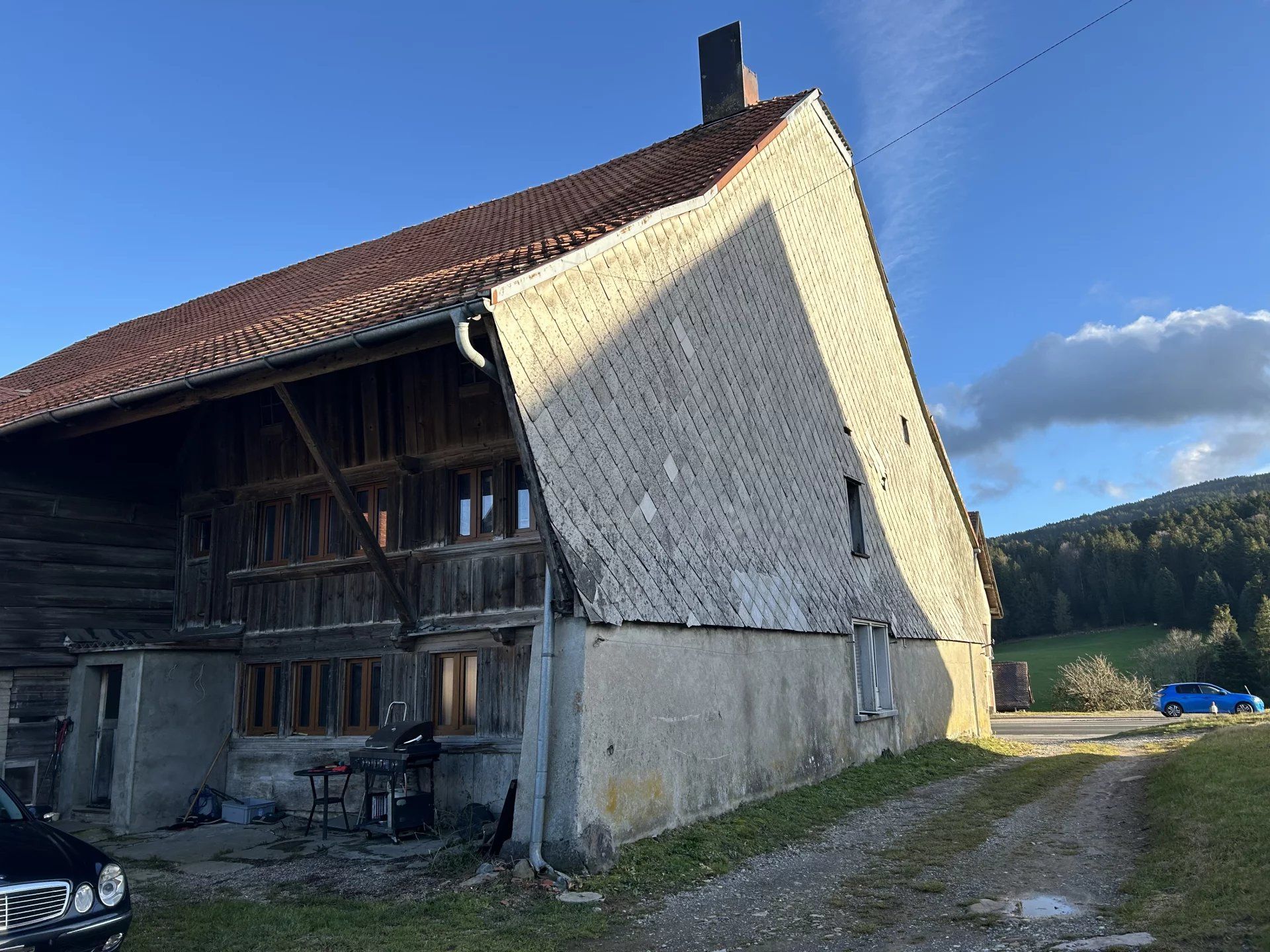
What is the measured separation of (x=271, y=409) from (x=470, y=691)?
200 inches

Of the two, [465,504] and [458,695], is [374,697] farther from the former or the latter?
[465,504]

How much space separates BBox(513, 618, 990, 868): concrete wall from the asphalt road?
11.7m

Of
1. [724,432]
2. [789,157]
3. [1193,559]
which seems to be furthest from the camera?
[1193,559]

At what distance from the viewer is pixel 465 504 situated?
34.3 ft

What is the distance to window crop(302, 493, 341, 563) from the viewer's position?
38.1 feet

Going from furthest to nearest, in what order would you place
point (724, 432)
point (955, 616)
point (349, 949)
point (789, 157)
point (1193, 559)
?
point (1193, 559)
point (955, 616)
point (789, 157)
point (724, 432)
point (349, 949)

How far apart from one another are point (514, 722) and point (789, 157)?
33.8 feet

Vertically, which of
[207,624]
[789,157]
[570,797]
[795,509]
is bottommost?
[570,797]

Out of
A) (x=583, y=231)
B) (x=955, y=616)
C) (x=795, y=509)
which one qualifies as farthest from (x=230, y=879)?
(x=955, y=616)

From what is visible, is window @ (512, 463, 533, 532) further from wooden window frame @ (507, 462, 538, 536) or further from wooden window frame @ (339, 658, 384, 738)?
wooden window frame @ (339, 658, 384, 738)

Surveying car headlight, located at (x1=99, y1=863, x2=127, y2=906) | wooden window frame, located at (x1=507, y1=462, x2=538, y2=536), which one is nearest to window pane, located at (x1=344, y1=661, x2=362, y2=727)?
wooden window frame, located at (x1=507, y1=462, x2=538, y2=536)

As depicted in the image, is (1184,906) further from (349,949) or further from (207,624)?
(207,624)

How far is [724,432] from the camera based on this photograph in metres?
11.5

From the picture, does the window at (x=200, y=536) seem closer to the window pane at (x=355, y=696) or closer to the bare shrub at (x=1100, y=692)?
the window pane at (x=355, y=696)
